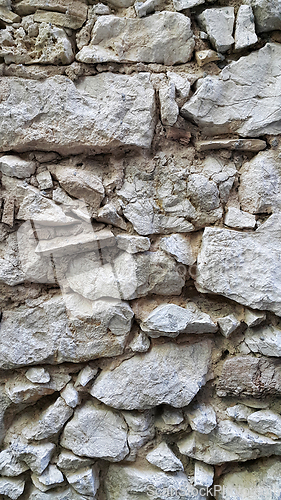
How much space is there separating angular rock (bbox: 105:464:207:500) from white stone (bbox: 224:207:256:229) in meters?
1.01

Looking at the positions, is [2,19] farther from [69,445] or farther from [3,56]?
[69,445]

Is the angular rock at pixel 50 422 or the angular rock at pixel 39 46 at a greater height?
the angular rock at pixel 39 46

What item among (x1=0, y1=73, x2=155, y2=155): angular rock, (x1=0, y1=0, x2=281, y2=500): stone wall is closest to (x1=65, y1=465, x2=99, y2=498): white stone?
(x1=0, y1=0, x2=281, y2=500): stone wall

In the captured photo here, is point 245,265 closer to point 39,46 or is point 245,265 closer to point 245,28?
point 245,28

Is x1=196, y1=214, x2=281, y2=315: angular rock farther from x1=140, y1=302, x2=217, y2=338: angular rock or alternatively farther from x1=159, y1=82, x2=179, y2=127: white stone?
x1=159, y1=82, x2=179, y2=127: white stone

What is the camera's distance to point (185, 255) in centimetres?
130

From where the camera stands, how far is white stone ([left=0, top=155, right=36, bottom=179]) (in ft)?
4.19

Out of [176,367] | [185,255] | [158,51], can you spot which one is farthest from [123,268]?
[158,51]

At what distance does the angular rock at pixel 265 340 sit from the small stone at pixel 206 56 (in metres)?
1.09

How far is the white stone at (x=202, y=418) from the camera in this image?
1.26m

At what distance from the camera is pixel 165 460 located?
1259mm

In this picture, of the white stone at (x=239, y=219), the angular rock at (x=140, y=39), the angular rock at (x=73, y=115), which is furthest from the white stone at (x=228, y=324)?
the angular rock at (x=140, y=39)

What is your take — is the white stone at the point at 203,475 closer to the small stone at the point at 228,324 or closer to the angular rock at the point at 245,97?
the small stone at the point at 228,324

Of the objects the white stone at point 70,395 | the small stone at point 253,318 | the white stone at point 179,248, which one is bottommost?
the white stone at point 70,395
